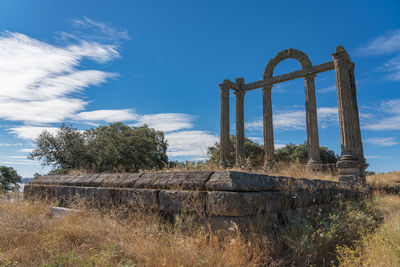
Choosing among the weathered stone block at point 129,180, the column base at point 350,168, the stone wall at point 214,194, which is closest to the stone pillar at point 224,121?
the column base at point 350,168

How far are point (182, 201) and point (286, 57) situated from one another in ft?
50.4

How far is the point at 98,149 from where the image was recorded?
23.7m

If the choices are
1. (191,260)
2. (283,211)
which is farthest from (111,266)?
(283,211)

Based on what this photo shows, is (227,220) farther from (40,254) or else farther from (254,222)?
(40,254)

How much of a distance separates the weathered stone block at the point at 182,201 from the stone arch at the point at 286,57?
14.5 meters

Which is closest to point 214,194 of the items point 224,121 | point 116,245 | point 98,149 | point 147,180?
point 116,245

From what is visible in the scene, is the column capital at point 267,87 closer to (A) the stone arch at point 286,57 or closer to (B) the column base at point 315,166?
(A) the stone arch at point 286,57

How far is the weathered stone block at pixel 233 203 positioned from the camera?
3.53m

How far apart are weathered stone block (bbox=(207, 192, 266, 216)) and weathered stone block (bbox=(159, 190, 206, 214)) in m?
0.17

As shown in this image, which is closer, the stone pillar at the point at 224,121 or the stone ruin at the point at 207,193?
the stone ruin at the point at 207,193

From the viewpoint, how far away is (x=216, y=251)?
3.13 m

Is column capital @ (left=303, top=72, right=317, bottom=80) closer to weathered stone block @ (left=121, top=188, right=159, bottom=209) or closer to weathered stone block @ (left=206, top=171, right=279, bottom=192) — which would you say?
weathered stone block @ (left=206, top=171, right=279, bottom=192)

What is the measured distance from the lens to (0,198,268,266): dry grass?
305cm

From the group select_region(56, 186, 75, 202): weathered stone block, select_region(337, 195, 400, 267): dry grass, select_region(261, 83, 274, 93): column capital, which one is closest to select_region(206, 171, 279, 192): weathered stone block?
select_region(337, 195, 400, 267): dry grass
